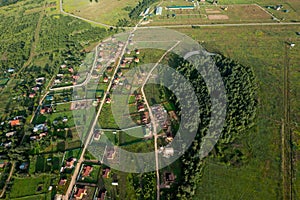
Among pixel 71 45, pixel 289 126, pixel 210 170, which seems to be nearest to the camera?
pixel 210 170

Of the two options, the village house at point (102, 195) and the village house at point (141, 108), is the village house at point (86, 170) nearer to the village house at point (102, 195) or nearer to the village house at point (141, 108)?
the village house at point (102, 195)

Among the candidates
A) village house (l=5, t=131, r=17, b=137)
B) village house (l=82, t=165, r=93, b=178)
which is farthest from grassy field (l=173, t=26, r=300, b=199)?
village house (l=5, t=131, r=17, b=137)

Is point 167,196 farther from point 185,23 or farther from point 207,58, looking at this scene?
point 185,23

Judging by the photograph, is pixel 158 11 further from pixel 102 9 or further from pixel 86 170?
pixel 86 170

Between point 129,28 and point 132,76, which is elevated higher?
point 129,28

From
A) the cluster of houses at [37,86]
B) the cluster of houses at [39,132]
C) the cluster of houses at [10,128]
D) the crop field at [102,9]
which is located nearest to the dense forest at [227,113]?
the cluster of houses at [39,132]

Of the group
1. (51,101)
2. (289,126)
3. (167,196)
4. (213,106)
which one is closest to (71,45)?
(51,101)

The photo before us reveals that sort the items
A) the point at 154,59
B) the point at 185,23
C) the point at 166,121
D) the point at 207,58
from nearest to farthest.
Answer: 1. the point at 166,121
2. the point at 207,58
3. the point at 154,59
4. the point at 185,23
